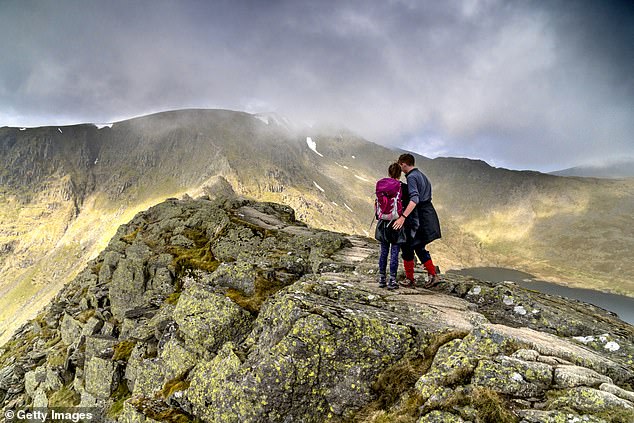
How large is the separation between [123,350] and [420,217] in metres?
23.5

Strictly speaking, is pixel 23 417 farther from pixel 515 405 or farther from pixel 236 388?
pixel 515 405

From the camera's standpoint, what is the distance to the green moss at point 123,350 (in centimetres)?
2295

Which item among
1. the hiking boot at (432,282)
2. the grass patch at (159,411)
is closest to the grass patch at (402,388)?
the hiking boot at (432,282)

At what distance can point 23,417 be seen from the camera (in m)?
29.6

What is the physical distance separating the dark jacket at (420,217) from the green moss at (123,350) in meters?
22.1

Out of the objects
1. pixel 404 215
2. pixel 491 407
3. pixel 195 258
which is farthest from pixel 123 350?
pixel 491 407

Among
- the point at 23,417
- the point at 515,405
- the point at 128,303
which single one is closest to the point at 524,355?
the point at 515,405

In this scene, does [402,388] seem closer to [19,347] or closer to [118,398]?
[118,398]

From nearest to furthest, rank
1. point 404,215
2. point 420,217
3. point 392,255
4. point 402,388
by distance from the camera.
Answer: point 402,388 → point 404,215 → point 392,255 → point 420,217

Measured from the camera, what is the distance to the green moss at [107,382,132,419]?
1931 cm

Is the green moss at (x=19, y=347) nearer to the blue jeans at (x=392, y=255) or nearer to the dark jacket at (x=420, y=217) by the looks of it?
the blue jeans at (x=392, y=255)
